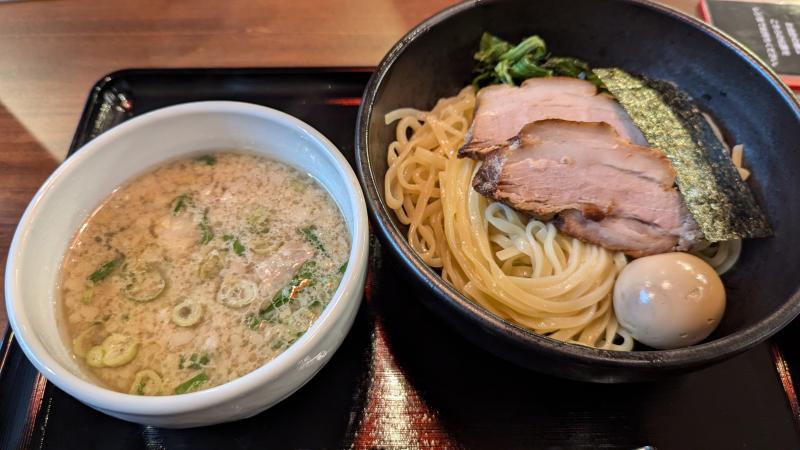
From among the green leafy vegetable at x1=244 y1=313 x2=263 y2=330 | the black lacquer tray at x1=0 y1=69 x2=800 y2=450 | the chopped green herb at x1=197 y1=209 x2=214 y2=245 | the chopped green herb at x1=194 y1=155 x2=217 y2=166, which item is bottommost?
the black lacquer tray at x1=0 y1=69 x2=800 y2=450

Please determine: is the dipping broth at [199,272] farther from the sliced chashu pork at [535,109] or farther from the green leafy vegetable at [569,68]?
the green leafy vegetable at [569,68]

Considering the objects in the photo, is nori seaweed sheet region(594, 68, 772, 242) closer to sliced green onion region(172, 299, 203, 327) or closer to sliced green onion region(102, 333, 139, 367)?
sliced green onion region(172, 299, 203, 327)

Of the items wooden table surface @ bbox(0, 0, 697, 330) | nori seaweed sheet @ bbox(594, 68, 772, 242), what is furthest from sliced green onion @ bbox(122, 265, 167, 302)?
nori seaweed sheet @ bbox(594, 68, 772, 242)

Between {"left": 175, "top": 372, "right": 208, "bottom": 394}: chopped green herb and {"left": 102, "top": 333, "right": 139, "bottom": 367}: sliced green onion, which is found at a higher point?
{"left": 175, "top": 372, "right": 208, "bottom": 394}: chopped green herb

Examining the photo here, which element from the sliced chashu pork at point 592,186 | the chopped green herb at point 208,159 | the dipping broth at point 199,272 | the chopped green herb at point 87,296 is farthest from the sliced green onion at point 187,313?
the sliced chashu pork at point 592,186

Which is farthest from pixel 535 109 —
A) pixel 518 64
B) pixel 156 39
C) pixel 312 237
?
pixel 156 39

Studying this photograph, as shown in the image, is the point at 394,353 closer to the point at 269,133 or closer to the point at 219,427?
the point at 219,427

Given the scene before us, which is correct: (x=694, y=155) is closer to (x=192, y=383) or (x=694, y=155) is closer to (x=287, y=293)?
(x=287, y=293)
